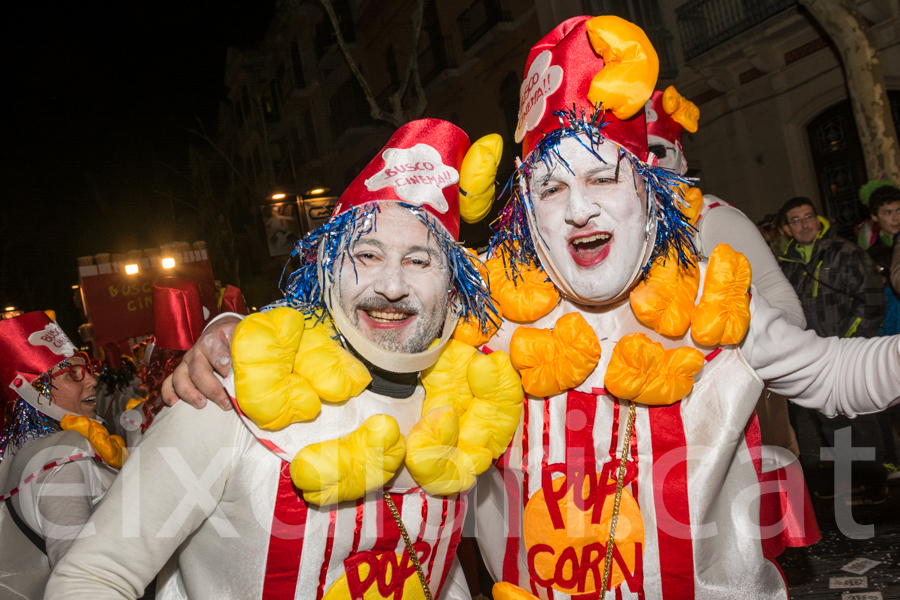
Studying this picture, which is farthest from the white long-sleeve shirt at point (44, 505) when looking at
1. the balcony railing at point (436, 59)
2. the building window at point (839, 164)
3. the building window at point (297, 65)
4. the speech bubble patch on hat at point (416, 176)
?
the building window at point (297, 65)

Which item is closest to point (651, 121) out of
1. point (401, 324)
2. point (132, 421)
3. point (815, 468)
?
point (401, 324)

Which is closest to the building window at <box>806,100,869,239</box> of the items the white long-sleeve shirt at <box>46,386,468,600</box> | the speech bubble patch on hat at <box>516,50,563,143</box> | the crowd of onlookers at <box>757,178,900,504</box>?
the crowd of onlookers at <box>757,178,900,504</box>

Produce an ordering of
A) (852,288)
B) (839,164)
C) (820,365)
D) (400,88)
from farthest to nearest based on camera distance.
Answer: (400,88) < (839,164) < (852,288) < (820,365)

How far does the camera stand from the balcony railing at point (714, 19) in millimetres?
10805

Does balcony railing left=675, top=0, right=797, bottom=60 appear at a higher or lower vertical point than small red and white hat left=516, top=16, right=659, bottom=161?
higher

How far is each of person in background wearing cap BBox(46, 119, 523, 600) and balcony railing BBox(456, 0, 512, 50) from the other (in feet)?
44.1

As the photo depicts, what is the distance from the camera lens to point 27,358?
11.7 ft

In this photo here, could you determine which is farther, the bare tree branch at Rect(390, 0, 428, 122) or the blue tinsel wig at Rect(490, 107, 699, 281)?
the bare tree branch at Rect(390, 0, 428, 122)

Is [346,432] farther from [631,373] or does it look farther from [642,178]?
[642,178]

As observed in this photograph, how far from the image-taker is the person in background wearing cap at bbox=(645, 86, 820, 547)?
285 cm

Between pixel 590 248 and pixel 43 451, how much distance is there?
9.29 feet

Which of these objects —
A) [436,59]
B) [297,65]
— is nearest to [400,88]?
[436,59]

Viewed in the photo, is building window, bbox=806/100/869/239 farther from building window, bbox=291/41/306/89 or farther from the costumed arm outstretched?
building window, bbox=291/41/306/89

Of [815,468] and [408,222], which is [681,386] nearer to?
[408,222]
